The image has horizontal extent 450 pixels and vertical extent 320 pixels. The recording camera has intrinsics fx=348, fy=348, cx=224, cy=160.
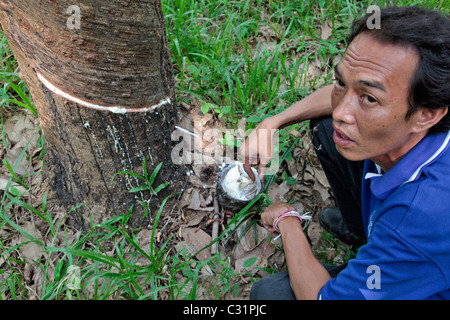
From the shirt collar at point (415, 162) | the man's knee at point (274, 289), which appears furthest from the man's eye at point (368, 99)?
the man's knee at point (274, 289)

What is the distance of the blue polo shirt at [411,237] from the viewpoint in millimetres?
1192

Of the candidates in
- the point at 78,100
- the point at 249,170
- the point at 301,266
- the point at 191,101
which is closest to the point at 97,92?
the point at 78,100

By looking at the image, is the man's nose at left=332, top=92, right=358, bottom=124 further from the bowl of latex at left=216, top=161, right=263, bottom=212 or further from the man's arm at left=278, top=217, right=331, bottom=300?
the bowl of latex at left=216, top=161, right=263, bottom=212

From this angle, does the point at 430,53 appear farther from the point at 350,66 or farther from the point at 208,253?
the point at 208,253

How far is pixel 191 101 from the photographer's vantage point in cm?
269

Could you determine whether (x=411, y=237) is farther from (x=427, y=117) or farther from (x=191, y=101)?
(x=191, y=101)

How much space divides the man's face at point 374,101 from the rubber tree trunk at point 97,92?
951 millimetres

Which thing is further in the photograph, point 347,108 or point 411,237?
point 347,108

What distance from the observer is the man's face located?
1.24 meters

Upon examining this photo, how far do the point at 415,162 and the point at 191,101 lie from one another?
1.74m

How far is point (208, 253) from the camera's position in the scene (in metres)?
2.19

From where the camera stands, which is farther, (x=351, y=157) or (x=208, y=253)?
(x=208, y=253)
